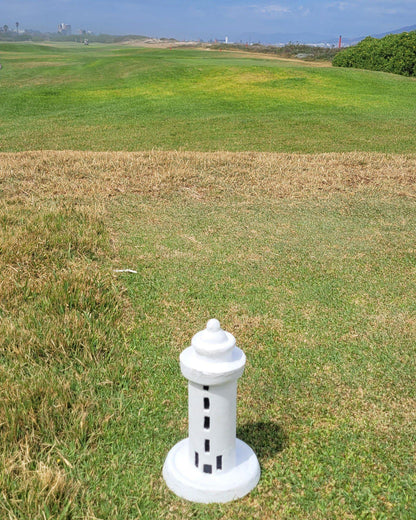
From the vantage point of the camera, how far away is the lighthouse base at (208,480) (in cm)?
221

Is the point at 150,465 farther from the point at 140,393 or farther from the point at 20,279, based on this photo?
the point at 20,279

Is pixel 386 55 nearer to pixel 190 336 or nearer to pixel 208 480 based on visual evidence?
pixel 190 336

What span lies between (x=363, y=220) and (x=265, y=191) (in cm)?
146

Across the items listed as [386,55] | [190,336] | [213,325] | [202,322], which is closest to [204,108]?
[202,322]

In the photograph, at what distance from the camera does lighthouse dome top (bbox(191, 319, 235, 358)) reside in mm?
2039

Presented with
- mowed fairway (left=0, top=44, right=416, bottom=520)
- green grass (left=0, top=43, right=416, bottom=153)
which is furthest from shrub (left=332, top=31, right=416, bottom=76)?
mowed fairway (left=0, top=44, right=416, bottom=520)

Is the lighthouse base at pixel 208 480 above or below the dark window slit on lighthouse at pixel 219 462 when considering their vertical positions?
below

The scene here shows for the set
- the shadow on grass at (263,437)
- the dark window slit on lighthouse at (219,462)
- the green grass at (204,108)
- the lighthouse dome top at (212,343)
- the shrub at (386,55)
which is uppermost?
the shrub at (386,55)

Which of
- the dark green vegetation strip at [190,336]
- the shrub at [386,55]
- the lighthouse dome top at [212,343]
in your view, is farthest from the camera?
the shrub at [386,55]

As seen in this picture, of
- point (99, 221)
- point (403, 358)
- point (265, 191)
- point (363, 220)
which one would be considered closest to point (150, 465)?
point (403, 358)

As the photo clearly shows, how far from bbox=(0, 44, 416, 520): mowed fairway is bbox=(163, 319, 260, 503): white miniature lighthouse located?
0.31 feet

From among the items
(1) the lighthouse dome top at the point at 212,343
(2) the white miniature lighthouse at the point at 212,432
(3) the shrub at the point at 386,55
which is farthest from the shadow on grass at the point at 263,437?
(3) the shrub at the point at 386,55

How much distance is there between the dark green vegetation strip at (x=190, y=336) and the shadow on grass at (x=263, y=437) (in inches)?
0.4

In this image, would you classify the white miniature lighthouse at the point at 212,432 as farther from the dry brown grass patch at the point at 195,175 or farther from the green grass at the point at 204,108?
the green grass at the point at 204,108
